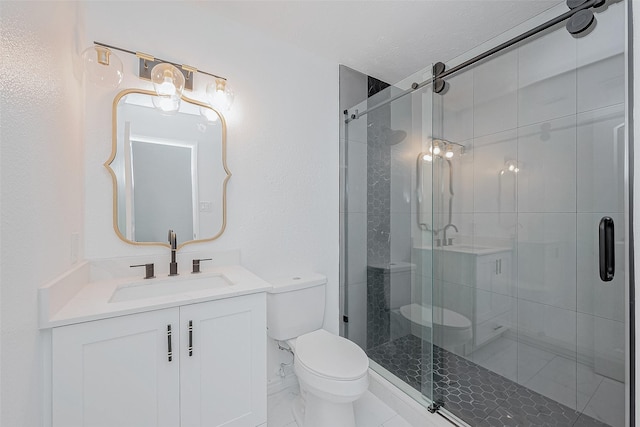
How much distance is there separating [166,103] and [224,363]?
1327mm

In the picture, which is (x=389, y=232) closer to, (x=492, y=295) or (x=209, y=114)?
(x=492, y=295)

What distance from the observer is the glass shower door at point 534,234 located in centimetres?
131

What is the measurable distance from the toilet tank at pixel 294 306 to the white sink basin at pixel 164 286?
12.6 inches

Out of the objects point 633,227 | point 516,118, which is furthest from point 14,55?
point 516,118

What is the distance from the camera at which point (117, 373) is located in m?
0.96

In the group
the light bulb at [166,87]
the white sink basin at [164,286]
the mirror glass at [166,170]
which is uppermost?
the light bulb at [166,87]

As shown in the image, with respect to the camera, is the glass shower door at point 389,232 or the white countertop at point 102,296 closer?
the white countertop at point 102,296

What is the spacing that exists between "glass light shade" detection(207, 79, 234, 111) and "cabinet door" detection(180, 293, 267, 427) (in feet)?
3.62

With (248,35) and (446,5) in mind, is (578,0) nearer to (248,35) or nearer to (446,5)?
(446,5)

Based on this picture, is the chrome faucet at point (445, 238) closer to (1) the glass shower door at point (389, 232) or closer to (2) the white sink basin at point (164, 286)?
(1) the glass shower door at point (389, 232)

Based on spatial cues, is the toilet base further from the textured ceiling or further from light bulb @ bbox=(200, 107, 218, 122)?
the textured ceiling

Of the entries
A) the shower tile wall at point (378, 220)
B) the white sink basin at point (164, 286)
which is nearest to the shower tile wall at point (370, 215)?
the shower tile wall at point (378, 220)

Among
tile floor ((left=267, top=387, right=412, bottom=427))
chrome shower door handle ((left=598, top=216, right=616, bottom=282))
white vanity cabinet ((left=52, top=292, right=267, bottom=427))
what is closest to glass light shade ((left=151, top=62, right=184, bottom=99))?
white vanity cabinet ((left=52, top=292, right=267, bottom=427))

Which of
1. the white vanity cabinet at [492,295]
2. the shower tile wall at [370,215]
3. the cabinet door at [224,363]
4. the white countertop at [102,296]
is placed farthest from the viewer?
the shower tile wall at [370,215]
